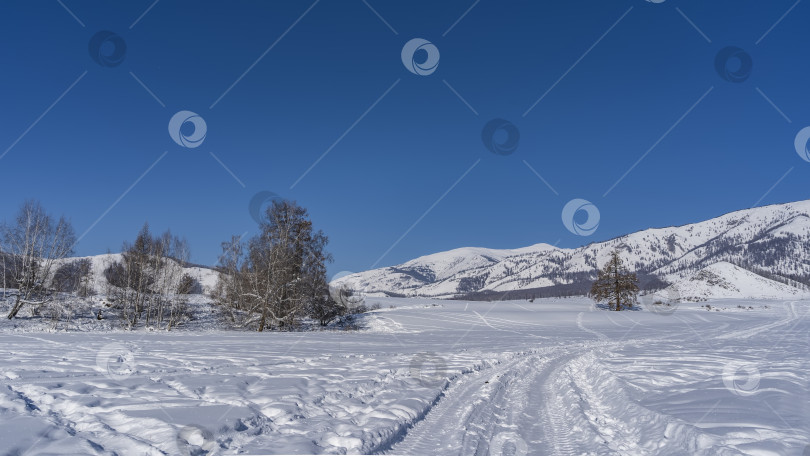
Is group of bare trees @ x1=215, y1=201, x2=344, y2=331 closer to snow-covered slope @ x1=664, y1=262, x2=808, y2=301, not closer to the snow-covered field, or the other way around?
the snow-covered field

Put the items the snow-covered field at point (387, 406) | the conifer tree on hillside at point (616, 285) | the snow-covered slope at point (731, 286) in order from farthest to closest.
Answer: the snow-covered slope at point (731, 286) < the conifer tree on hillside at point (616, 285) < the snow-covered field at point (387, 406)

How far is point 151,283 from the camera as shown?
35344mm

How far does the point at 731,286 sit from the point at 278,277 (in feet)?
445

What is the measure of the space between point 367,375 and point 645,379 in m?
7.11

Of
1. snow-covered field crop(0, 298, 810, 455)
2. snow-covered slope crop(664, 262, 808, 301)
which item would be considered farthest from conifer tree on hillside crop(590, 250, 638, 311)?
snow-covered slope crop(664, 262, 808, 301)

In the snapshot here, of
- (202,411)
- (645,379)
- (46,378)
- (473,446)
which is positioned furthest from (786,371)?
(46,378)

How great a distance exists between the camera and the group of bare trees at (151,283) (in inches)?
1310

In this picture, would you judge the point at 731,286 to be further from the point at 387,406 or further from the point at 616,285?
the point at 387,406

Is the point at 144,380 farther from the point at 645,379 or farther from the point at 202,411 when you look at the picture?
the point at 645,379

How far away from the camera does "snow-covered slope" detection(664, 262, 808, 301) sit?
110375 millimetres

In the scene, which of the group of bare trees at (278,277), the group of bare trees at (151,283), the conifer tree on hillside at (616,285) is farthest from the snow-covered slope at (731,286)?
the group of bare trees at (151,283)

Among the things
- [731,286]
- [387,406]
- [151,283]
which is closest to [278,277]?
[151,283]

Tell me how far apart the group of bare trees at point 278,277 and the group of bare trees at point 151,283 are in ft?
11.2

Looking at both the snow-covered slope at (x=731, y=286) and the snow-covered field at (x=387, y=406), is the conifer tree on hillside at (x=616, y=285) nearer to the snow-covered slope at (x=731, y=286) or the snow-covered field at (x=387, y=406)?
the snow-covered field at (x=387, y=406)
